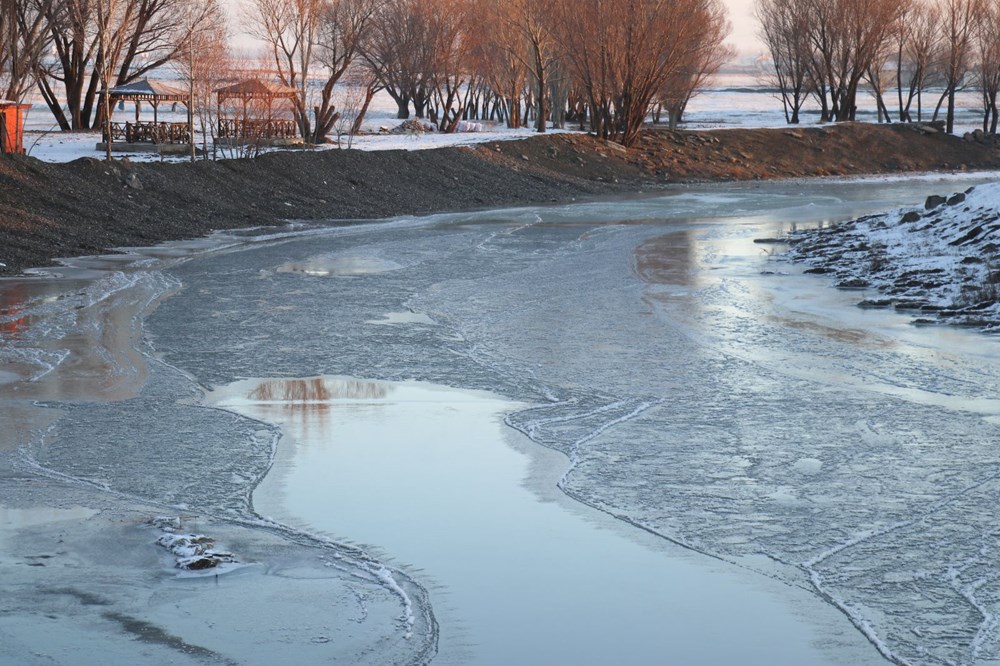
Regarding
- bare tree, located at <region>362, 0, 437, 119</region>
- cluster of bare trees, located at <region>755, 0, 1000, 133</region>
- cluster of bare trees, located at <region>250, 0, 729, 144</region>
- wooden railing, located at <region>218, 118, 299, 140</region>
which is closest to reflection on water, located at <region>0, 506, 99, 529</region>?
wooden railing, located at <region>218, 118, 299, 140</region>

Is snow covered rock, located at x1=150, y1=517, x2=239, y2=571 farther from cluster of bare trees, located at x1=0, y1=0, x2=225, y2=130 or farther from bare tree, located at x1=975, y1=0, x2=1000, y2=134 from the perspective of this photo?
bare tree, located at x1=975, y1=0, x2=1000, y2=134

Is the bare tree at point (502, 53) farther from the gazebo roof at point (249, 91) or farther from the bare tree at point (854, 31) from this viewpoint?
the gazebo roof at point (249, 91)

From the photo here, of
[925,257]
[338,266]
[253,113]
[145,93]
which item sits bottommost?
[338,266]

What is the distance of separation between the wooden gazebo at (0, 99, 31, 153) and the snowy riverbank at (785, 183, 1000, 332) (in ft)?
59.0

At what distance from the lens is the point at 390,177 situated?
35.8 m

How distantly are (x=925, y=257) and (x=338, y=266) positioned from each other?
960cm

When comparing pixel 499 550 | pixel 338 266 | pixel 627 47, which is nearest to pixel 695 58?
pixel 627 47

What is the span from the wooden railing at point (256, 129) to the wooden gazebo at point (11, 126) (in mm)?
5855

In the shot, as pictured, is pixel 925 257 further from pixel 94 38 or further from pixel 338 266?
pixel 94 38

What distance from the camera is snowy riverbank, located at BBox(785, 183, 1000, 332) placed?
1673 centimetres

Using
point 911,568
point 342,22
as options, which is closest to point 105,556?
point 911,568

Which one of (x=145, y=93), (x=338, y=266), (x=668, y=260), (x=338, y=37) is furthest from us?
(x=338, y=37)

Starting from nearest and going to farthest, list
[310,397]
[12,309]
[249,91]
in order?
[310,397] < [12,309] < [249,91]

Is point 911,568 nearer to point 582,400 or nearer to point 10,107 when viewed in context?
point 582,400
